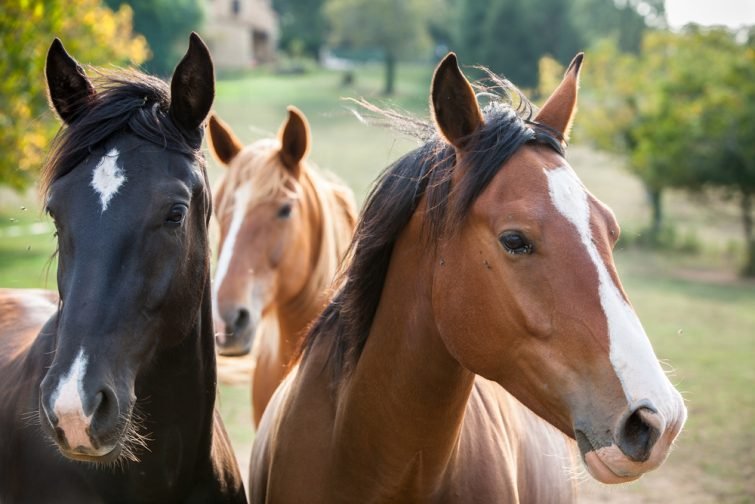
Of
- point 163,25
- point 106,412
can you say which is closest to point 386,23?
point 163,25

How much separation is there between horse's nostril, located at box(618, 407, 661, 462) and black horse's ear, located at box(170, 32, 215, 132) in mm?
1623

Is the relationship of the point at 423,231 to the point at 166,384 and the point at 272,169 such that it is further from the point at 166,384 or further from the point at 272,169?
the point at 272,169

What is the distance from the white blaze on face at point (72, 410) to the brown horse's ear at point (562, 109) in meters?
1.53

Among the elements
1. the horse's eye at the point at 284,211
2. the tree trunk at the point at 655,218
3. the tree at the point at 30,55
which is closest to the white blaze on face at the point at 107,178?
the horse's eye at the point at 284,211

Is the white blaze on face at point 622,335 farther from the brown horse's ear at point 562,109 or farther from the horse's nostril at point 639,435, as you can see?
Result: the brown horse's ear at point 562,109

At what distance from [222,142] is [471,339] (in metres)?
2.95

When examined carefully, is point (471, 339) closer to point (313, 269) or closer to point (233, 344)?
point (233, 344)

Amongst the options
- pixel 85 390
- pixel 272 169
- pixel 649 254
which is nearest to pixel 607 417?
pixel 85 390

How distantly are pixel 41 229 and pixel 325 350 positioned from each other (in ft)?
67.0

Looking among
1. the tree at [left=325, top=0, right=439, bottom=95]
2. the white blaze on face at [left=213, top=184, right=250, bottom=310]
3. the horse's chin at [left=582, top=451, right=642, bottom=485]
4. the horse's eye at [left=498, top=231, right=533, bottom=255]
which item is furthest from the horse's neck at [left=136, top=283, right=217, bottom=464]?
the tree at [left=325, top=0, right=439, bottom=95]

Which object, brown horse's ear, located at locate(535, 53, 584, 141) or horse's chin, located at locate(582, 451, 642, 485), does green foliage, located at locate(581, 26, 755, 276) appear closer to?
brown horse's ear, located at locate(535, 53, 584, 141)

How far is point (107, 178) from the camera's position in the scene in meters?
2.36

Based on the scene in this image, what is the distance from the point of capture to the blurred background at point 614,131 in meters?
7.96

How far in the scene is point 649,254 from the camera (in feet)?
70.8
